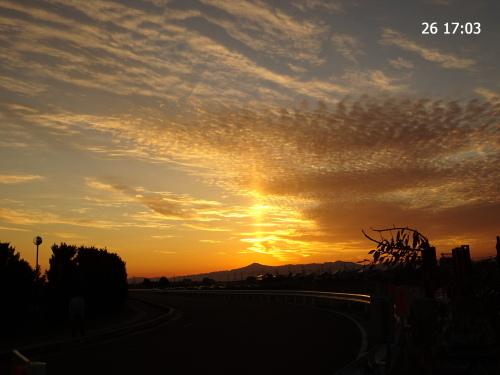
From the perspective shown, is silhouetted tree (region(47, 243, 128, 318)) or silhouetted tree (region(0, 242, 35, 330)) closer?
silhouetted tree (region(0, 242, 35, 330))

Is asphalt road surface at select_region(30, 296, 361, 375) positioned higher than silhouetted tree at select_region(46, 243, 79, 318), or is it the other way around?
silhouetted tree at select_region(46, 243, 79, 318)

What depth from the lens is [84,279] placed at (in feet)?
97.4

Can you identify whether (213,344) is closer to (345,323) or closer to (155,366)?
(155,366)

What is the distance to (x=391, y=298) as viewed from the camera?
7.95 m

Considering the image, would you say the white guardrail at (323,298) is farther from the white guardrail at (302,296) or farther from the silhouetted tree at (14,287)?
the silhouetted tree at (14,287)

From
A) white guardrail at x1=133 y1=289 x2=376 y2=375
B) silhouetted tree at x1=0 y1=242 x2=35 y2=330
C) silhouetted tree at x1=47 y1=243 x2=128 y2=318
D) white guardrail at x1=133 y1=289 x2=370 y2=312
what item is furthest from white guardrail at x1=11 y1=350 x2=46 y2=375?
silhouetted tree at x1=47 y1=243 x2=128 y2=318

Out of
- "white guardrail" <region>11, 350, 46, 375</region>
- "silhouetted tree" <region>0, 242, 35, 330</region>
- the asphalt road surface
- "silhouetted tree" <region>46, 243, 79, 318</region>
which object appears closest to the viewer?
"white guardrail" <region>11, 350, 46, 375</region>

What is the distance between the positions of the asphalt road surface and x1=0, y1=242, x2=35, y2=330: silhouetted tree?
21.5 ft

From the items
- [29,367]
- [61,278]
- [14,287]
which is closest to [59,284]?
[61,278]

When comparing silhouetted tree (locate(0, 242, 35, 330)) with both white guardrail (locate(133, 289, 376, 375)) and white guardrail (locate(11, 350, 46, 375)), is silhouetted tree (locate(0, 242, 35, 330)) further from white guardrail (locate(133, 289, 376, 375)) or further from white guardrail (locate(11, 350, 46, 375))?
white guardrail (locate(11, 350, 46, 375))

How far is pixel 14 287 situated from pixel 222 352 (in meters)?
13.0

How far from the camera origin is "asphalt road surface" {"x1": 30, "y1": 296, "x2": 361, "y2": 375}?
12023mm

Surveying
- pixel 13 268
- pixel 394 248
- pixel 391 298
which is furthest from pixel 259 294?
pixel 394 248

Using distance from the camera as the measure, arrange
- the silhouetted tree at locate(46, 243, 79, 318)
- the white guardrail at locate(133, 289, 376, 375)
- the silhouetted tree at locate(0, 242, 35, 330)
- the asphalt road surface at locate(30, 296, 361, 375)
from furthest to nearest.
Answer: the silhouetted tree at locate(46, 243, 79, 318) → the silhouetted tree at locate(0, 242, 35, 330) → the asphalt road surface at locate(30, 296, 361, 375) → the white guardrail at locate(133, 289, 376, 375)
